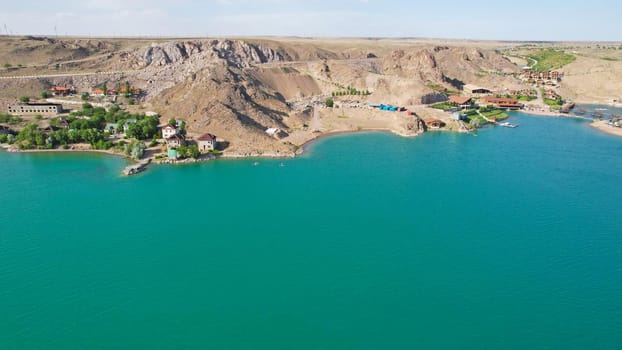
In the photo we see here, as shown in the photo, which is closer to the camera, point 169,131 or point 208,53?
point 169,131

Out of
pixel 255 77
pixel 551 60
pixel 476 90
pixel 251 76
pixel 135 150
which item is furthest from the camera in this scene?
pixel 551 60

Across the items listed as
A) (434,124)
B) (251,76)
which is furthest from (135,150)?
(434,124)

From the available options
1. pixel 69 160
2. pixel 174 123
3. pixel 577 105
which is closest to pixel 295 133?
pixel 174 123

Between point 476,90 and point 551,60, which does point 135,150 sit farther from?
point 551,60

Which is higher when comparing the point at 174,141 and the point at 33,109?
the point at 33,109

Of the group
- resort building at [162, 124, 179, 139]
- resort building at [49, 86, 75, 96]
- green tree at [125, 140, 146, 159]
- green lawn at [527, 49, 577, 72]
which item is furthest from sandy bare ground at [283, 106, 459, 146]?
green lawn at [527, 49, 577, 72]

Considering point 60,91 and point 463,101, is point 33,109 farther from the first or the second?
point 463,101

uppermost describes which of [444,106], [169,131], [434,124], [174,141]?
[444,106]

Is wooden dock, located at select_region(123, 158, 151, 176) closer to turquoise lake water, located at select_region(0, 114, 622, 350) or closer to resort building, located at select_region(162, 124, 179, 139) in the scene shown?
turquoise lake water, located at select_region(0, 114, 622, 350)

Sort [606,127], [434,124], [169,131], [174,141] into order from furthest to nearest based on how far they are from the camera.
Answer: [606,127] < [434,124] < [169,131] < [174,141]
